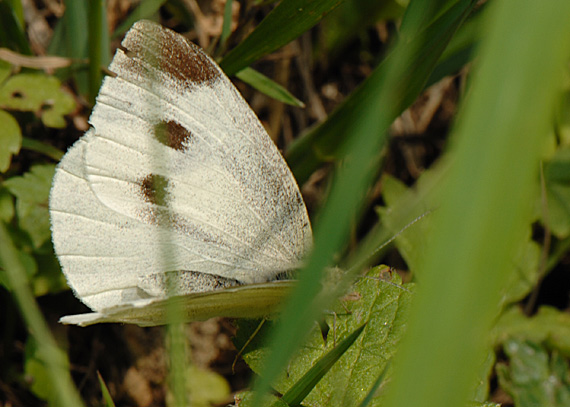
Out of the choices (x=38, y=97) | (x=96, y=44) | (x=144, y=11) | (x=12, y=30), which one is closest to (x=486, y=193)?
Answer: (x=96, y=44)

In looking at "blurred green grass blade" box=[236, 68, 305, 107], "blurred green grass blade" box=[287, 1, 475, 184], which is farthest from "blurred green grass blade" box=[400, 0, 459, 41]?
"blurred green grass blade" box=[236, 68, 305, 107]

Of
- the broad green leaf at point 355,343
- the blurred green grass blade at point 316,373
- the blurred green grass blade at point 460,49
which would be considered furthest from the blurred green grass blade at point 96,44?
the blurred green grass blade at point 316,373

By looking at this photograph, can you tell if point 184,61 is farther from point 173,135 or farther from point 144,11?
point 144,11

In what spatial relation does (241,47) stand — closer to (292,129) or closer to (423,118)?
(292,129)

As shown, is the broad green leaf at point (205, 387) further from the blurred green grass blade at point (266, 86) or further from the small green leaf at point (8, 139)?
the blurred green grass blade at point (266, 86)

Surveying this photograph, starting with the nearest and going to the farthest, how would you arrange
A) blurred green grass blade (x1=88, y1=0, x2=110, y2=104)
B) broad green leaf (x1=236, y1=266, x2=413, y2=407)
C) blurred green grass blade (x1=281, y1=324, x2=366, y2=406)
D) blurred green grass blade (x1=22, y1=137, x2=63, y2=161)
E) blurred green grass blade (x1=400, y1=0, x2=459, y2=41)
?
1. blurred green grass blade (x1=281, y1=324, x2=366, y2=406)
2. broad green leaf (x1=236, y1=266, x2=413, y2=407)
3. blurred green grass blade (x1=400, y1=0, x2=459, y2=41)
4. blurred green grass blade (x1=88, y1=0, x2=110, y2=104)
5. blurred green grass blade (x1=22, y1=137, x2=63, y2=161)

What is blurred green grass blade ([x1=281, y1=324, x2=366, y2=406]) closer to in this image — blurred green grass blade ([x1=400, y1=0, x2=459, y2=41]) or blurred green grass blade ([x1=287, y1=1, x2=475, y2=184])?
blurred green grass blade ([x1=287, y1=1, x2=475, y2=184])
